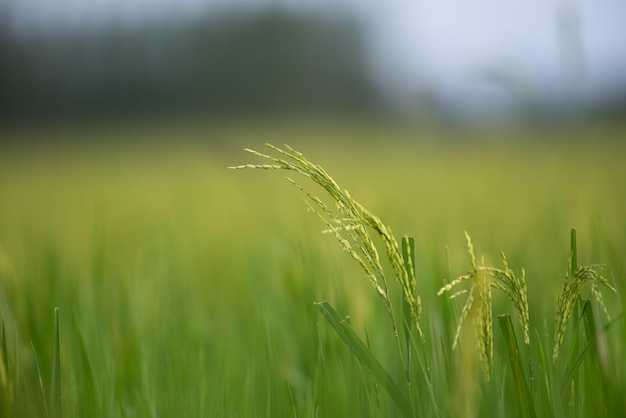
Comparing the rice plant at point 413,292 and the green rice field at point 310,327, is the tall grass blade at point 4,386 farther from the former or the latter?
the rice plant at point 413,292

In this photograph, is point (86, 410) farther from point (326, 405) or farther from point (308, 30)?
point (308, 30)

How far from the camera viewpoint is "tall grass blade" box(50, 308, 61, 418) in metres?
0.67

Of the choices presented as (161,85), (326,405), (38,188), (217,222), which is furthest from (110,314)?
(161,85)

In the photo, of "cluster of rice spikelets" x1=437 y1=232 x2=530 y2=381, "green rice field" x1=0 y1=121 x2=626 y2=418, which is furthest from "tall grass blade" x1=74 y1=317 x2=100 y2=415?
"cluster of rice spikelets" x1=437 y1=232 x2=530 y2=381

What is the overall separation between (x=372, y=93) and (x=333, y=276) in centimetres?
1842

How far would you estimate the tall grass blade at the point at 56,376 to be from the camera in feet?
2.19

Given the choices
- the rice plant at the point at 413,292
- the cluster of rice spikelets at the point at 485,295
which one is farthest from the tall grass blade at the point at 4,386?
the cluster of rice spikelets at the point at 485,295

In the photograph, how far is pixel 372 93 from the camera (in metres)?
19.0

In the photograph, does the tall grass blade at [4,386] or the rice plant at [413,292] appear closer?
the rice plant at [413,292]

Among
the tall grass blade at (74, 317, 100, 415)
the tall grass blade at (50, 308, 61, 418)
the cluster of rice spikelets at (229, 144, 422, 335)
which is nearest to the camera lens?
the cluster of rice spikelets at (229, 144, 422, 335)

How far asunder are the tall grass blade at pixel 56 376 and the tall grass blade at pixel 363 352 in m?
0.29

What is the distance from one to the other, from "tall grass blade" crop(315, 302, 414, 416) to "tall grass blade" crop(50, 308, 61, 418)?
0.29 metres

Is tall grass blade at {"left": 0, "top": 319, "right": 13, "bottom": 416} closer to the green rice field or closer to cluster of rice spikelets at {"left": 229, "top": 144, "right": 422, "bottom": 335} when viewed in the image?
the green rice field

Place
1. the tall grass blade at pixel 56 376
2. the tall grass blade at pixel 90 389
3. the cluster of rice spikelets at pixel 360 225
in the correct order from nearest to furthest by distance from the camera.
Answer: the cluster of rice spikelets at pixel 360 225 → the tall grass blade at pixel 56 376 → the tall grass blade at pixel 90 389
